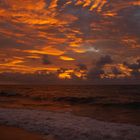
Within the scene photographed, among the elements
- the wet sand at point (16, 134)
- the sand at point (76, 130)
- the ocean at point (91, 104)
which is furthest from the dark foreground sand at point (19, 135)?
the ocean at point (91, 104)

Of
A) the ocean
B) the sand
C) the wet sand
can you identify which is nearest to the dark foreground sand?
the wet sand

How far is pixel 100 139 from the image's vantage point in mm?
13211

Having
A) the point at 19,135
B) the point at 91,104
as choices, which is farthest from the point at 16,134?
the point at 91,104

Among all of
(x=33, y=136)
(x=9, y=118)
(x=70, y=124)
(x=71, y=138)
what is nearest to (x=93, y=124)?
(x=70, y=124)

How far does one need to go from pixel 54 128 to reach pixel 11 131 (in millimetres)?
2824

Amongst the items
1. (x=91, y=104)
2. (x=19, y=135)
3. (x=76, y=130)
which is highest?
(x=19, y=135)

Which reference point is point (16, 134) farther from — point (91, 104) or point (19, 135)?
point (91, 104)

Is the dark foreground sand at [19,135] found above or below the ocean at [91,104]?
above

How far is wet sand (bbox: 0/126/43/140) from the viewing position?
42.3 ft

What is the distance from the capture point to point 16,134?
13.8m

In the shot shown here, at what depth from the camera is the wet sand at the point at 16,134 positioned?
42.3 ft

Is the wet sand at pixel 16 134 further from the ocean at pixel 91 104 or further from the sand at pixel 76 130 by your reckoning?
the ocean at pixel 91 104

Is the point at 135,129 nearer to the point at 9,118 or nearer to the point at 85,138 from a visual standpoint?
the point at 85,138

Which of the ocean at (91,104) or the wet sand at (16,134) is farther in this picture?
the ocean at (91,104)
